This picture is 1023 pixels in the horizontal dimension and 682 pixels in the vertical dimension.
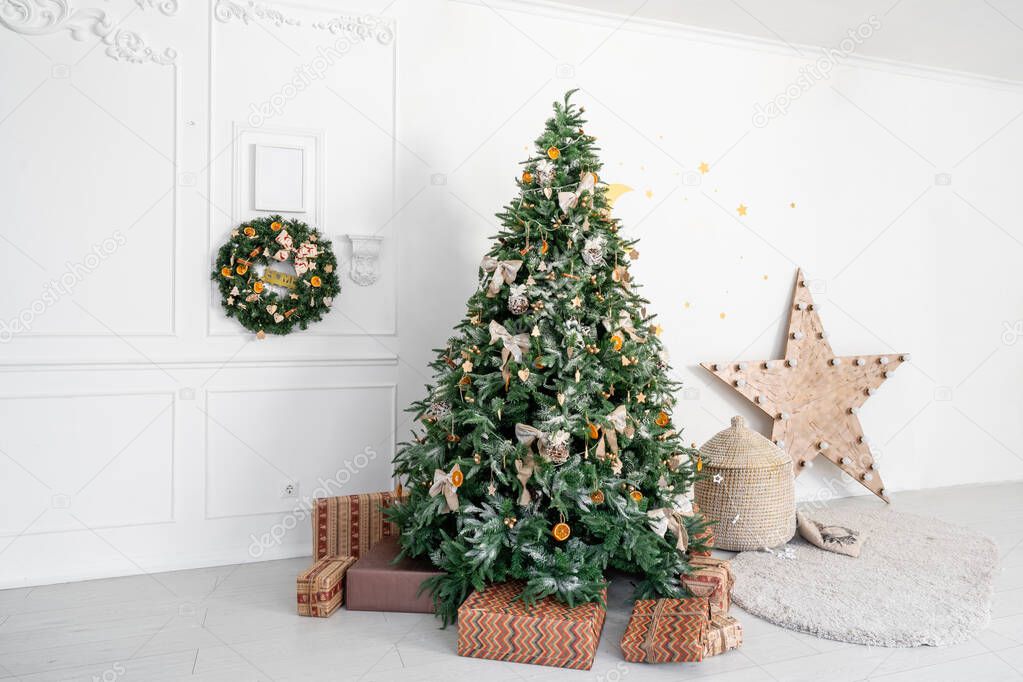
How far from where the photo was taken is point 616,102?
3.70 m

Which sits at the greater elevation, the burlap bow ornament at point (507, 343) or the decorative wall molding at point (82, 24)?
the decorative wall molding at point (82, 24)

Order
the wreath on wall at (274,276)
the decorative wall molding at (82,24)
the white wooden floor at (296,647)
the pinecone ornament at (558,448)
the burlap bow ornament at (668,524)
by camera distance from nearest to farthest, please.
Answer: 1. the white wooden floor at (296,647)
2. the pinecone ornament at (558,448)
3. the burlap bow ornament at (668,524)
4. the decorative wall molding at (82,24)
5. the wreath on wall at (274,276)

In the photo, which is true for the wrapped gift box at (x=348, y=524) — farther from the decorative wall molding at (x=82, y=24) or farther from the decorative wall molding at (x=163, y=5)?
the decorative wall molding at (x=163, y=5)

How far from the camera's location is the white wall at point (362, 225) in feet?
9.53

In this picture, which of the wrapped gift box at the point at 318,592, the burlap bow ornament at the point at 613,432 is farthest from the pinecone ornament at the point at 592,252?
the wrapped gift box at the point at 318,592

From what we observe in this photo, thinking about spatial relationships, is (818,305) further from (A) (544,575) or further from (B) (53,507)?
(B) (53,507)

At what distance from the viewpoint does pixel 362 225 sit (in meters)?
3.30

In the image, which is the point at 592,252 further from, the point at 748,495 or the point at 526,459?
the point at 748,495

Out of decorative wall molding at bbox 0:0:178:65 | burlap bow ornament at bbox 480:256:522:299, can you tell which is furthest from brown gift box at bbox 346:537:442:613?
decorative wall molding at bbox 0:0:178:65

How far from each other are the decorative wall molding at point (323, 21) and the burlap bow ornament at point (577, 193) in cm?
132

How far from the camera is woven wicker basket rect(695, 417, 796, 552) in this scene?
323 centimetres

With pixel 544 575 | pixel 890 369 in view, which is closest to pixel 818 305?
pixel 890 369

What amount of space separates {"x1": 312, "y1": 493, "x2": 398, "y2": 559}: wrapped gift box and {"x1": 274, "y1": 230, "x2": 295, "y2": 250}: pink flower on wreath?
1.11 meters

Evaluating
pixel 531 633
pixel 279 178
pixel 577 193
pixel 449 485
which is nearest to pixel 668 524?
pixel 531 633
